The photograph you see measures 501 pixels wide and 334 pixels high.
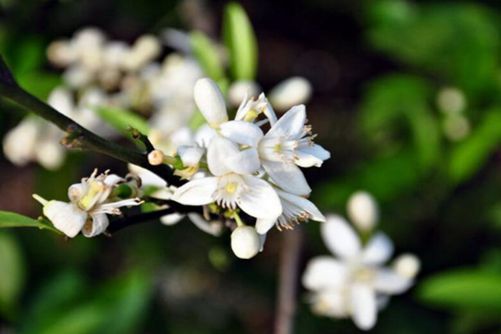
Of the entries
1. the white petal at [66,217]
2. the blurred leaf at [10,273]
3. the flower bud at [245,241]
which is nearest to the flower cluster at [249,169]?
the flower bud at [245,241]

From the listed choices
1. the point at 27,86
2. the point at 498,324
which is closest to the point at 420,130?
the point at 498,324

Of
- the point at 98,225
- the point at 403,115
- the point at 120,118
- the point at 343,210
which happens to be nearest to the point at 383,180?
the point at 343,210

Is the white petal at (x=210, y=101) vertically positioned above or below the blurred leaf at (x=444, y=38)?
below

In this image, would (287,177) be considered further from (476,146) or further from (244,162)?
(476,146)

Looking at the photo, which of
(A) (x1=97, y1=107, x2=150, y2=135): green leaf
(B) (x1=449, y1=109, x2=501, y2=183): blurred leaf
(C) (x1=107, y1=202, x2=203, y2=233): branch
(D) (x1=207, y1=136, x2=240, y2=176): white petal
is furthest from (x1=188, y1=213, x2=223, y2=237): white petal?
(B) (x1=449, y1=109, x2=501, y2=183): blurred leaf

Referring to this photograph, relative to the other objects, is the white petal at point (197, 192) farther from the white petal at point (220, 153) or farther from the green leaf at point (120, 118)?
the green leaf at point (120, 118)

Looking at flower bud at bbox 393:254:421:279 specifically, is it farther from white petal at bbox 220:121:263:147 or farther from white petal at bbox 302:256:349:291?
white petal at bbox 220:121:263:147
